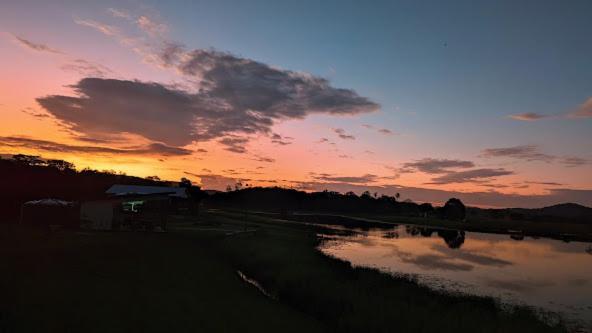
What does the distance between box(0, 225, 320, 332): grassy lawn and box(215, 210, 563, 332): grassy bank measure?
1652 mm

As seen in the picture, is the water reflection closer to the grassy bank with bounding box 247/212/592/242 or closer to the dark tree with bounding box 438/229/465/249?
the dark tree with bounding box 438/229/465/249

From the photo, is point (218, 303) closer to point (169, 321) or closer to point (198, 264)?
point (169, 321)

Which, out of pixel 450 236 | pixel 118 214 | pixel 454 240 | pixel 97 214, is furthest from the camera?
Result: pixel 450 236

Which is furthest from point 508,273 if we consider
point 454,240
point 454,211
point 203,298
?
point 454,211

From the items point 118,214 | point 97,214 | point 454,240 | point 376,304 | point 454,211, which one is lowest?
point 376,304

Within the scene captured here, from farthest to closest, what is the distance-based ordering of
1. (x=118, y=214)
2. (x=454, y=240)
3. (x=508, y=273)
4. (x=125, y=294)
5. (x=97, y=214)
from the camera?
(x=454, y=240) → (x=118, y=214) → (x=97, y=214) → (x=508, y=273) → (x=125, y=294)

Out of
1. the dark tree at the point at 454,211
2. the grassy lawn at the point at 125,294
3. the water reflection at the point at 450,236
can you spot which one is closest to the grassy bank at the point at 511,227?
the water reflection at the point at 450,236

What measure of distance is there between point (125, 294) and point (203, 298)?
386 centimetres

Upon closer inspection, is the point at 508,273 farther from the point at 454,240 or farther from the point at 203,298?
the point at 454,240

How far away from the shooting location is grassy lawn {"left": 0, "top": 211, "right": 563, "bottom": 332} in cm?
1700

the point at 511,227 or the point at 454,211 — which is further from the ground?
the point at 454,211

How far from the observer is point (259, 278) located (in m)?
30.7

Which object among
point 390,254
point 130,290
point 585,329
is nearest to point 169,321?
point 130,290

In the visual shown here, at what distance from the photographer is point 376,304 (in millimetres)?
20125
